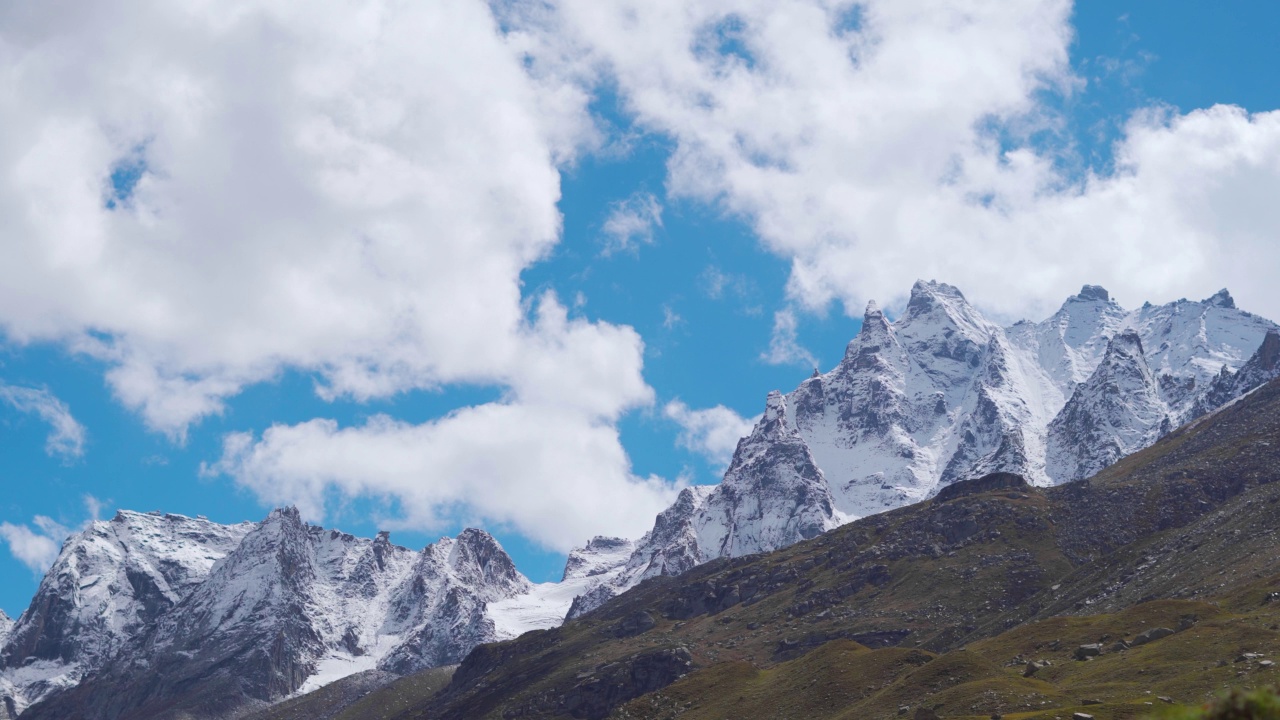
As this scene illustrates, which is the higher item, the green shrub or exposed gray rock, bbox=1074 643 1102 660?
exposed gray rock, bbox=1074 643 1102 660

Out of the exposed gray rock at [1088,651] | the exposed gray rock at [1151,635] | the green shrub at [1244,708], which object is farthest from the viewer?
the exposed gray rock at [1088,651]

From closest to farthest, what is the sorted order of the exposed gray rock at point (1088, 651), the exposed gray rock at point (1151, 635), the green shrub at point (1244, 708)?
the green shrub at point (1244, 708), the exposed gray rock at point (1151, 635), the exposed gray rock at point (1088, 651)

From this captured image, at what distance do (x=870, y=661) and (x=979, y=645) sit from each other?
1781 centimetres

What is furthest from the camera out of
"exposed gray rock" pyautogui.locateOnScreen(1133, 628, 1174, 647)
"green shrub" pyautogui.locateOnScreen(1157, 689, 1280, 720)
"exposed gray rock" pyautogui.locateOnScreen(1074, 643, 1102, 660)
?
"exposed gray rock" pyautogui.locateOnScreen(1074, 643, 1102, 660)

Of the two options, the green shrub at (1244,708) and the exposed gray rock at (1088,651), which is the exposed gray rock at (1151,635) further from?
the green shrub at (1244,708)

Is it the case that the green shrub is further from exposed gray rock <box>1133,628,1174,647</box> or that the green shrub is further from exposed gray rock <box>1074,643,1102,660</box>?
exposed gray rock <box>1133,628,1174,647</box>

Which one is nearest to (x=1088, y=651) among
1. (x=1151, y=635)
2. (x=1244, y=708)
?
(x=1151, y=635)

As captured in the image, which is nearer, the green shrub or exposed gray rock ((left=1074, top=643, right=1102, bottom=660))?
the green shrub

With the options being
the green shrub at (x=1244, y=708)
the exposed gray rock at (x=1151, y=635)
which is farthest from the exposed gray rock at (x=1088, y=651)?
the green shrub at (x=1244, y=708)

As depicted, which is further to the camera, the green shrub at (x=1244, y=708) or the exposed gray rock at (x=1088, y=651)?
the exposed gray rock at (x=1088, y=651)

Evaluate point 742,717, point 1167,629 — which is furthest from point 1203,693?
point 742,717

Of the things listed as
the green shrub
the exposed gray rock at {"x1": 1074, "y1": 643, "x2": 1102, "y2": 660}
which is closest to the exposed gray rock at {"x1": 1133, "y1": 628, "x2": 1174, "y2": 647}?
the exposed gray rock at {"x1": 1074, "y1": 643, "x2": 1102, "y2": 660}

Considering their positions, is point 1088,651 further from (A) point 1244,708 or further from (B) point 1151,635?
(A) point 1244,708

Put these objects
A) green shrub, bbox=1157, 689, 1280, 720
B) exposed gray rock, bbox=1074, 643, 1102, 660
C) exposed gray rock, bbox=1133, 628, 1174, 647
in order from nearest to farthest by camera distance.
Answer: green shrub, bbox=1157, 689, 1280, 720 → exposed gray rock, bbox=1133, 628, 1174, 647 → exposed gray rock, bbox=1074, 643, 1102, 660
